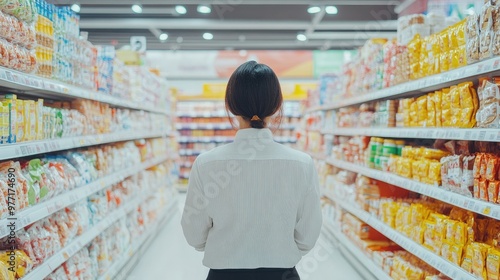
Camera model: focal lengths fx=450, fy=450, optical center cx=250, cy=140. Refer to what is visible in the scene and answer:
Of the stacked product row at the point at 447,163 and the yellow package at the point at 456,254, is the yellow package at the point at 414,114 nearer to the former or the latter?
the stacked product row at the point at 447,163

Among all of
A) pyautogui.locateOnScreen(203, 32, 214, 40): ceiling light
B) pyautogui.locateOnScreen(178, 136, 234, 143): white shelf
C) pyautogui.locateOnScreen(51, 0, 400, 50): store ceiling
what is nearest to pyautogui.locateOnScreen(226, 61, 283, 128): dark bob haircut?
pyautogui.locateOnScreen(51, 0, 400, 50): store ceiling

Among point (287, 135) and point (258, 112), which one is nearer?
point (258, 112)

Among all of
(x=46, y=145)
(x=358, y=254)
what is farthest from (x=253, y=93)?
(x=358, y=254)

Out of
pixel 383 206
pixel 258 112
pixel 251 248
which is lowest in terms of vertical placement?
pixel 383 206

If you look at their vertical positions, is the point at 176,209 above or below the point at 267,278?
below

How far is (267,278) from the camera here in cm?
159

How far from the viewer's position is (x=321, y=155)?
6.56 m

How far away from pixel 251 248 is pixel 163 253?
3.82m

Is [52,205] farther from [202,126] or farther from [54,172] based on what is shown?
[202,126]

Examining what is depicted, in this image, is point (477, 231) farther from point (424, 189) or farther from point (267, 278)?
point (267, 278)

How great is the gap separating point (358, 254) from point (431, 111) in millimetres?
1880

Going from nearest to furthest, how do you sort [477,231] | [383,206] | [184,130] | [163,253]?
[477,231], [383,206], [163,253], [184,130]

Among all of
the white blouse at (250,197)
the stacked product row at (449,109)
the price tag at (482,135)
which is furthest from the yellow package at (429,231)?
the white blouse at (250,197)

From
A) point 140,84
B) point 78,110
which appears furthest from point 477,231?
point 140,84
